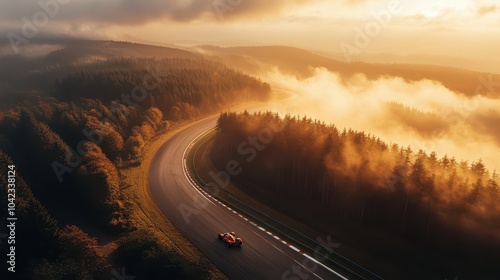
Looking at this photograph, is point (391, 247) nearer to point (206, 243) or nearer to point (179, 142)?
point (206, 243)

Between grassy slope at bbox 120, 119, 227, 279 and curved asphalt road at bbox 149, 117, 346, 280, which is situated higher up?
curved asphalt road at bbox 149, 117, 346, 280

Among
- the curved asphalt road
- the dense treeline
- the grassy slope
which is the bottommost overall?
the grassy slope

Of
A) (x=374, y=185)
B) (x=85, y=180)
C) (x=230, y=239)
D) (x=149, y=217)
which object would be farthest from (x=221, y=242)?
(x=85, y=180)

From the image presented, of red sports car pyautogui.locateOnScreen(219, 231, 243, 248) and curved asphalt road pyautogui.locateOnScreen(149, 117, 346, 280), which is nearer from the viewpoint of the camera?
curved asphalt road pyautogui.locateOnScreen(149, 117, 346, 280)

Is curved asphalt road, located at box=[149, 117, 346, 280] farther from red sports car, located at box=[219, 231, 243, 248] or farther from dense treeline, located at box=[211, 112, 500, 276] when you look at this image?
dense treeline, located at box=[211, 112, 500, 276]

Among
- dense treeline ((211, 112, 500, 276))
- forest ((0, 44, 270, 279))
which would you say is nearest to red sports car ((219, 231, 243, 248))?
forest ((0, 44, 270, 279))

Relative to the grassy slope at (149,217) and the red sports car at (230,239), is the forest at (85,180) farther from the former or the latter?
the red sports car at (230,239)

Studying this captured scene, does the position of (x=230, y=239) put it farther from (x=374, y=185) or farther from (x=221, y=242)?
(x=374, y=185)

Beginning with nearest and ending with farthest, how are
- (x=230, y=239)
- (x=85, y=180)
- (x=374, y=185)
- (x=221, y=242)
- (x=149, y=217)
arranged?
(x=230, y=239) < (x=221, y=242) < (x=374, y=185) < (x=149, y=217) < (x=85, y=180)
